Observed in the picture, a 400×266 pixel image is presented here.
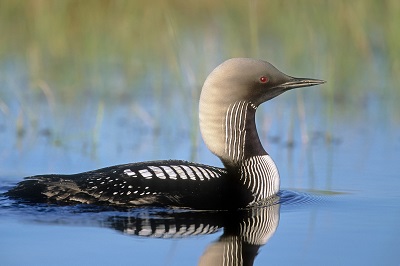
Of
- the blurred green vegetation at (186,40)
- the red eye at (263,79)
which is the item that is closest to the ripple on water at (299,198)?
the red eye at (263,79)

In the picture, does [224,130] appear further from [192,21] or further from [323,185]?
[192,21]

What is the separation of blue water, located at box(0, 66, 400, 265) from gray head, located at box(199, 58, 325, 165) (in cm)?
56

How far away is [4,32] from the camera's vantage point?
12.4m

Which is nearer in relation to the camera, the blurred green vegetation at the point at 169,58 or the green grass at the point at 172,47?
the blurred green vegetation at the point at 169,58

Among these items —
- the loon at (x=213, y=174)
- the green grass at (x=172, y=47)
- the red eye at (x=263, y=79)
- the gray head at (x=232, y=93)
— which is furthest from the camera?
the green grass at (x=172, y=47)

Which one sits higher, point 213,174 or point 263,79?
point 263,79

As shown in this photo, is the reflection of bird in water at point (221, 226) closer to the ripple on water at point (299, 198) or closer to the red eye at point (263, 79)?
the ripple on water at point (299, 198)

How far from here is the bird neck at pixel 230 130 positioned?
691cm

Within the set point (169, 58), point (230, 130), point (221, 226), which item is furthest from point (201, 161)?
point (169, 58)

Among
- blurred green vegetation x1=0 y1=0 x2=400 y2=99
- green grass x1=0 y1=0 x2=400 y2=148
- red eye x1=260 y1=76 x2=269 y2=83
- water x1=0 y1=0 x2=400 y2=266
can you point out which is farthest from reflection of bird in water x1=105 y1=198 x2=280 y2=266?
blurred green vegetation x1=0 y1=0 x2=400 y2=99

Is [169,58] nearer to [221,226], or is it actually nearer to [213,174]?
[213,174]

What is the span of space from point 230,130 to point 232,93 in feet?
0.78

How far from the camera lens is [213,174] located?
6723mm

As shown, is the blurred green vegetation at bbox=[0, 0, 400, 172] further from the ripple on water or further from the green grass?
the ripple on water
